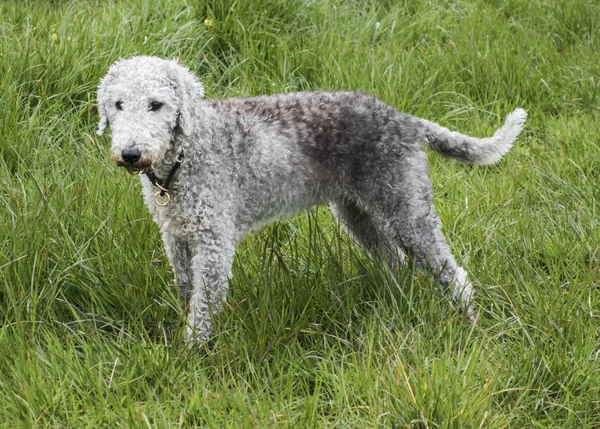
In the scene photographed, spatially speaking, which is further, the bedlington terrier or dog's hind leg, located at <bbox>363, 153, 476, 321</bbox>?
dog's hind leg, located at <bbox>363, 153, 476, 321</bbox>

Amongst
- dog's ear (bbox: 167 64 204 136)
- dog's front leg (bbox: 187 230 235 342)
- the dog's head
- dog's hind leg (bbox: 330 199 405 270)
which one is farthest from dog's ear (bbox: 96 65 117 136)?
dog's hind leg (bbox: 330 199 405 270)

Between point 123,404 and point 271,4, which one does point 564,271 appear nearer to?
point 123,404

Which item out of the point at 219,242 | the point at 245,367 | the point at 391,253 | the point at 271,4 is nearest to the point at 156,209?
the point at 219,242

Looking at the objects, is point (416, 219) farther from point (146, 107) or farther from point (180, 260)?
point (146, 107)

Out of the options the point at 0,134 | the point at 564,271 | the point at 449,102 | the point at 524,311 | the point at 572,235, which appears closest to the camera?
the point at 524,311

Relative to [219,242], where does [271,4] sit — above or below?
above

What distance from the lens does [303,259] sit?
14.1ft

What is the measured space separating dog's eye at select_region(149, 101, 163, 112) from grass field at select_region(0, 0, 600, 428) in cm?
82

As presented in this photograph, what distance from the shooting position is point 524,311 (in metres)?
3.84

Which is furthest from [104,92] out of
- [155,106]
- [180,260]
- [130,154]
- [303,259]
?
[303,259]

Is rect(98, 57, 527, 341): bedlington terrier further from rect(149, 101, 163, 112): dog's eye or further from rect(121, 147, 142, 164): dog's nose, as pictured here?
rect(121, 147, 142, 164): dog's nose

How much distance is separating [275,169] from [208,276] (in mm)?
644

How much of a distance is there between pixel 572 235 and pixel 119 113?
7.87ft

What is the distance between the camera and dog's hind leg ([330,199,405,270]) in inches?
173
